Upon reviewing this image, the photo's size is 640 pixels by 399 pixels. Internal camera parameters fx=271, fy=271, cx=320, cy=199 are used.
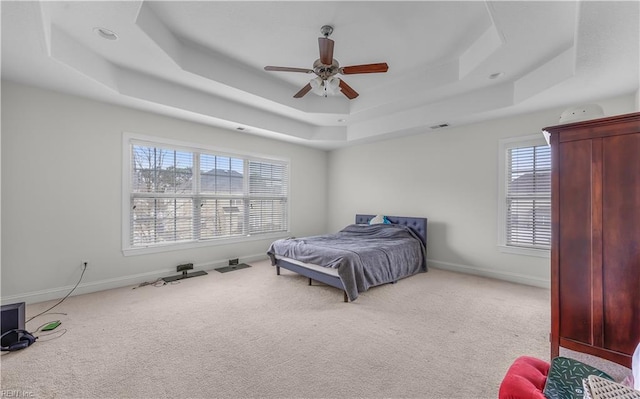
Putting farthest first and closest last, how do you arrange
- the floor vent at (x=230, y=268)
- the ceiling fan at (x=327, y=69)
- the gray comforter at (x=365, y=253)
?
the floor vent at (x=230, y=268)
the gray comforter at (x=365, y=253)
the ceiling fan at (x=327, y=69)

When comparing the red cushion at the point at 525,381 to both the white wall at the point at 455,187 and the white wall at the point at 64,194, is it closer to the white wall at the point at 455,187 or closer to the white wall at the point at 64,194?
the white wall at the point at 455,187

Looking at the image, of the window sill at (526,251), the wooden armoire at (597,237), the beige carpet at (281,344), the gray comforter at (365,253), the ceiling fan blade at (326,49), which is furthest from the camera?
the window sill at (526,251)

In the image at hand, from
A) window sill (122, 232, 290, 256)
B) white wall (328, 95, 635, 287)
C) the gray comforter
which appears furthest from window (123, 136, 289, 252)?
white wall (328, 95, 635, 287)

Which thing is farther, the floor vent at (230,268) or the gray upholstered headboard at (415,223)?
the gray upholstered headboard at (415,223)

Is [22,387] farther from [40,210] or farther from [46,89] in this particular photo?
[46,89]

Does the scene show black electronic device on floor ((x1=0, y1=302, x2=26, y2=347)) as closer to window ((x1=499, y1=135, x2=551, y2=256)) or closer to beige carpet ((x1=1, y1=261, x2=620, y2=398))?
beige carpet ((x1=1, y1=261, x2=620, y2=398))

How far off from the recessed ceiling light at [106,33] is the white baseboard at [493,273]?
534 centimetres

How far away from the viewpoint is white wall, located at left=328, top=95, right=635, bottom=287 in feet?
13.2

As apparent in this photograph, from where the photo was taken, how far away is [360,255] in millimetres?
3521

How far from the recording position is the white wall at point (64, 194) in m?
3.07

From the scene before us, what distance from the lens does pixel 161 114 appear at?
411 cm

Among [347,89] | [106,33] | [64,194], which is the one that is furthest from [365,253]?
[64,194]

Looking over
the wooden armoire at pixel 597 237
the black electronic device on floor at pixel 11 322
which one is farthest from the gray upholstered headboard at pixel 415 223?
the black electronic device on floor at pixel 11 322

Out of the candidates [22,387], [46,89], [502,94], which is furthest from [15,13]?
[502,94]
